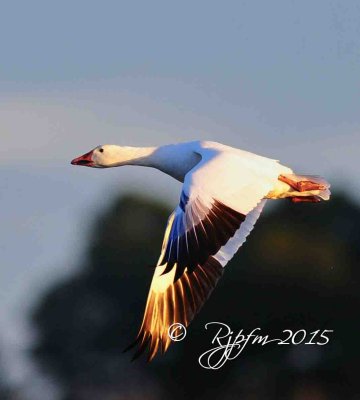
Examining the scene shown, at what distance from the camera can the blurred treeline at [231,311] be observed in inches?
1046

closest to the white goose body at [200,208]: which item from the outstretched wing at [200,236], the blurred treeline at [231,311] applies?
the outstretched wing at [200,236]

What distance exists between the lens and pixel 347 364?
26922 mm

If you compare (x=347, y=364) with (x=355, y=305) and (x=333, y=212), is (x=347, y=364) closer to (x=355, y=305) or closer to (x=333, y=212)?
(x=355, y=305)

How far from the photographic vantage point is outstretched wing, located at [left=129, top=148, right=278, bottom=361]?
11.7 metres

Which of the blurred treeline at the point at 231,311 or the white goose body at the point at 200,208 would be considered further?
the blurred treeline at the point at 231,311

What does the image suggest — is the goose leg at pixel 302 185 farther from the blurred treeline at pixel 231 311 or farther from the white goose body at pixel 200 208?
the blurred treeline at pixel 231 311

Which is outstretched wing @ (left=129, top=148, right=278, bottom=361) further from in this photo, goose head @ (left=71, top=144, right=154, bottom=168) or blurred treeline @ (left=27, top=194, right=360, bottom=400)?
blurred treeline @ (left=27, top=194, right=360, bottom=400)

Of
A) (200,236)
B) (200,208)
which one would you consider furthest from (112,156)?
(200,236)

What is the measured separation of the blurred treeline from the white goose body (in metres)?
12.5

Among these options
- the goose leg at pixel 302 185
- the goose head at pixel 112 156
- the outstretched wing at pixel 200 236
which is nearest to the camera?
the outstretched wing at pixel 200 236

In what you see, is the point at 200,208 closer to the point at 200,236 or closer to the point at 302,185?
the point at 200,236

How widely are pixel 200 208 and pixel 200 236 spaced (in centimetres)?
19

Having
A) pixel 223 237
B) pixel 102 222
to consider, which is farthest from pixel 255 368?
pixel 223 237

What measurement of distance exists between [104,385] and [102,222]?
20.0 feet
